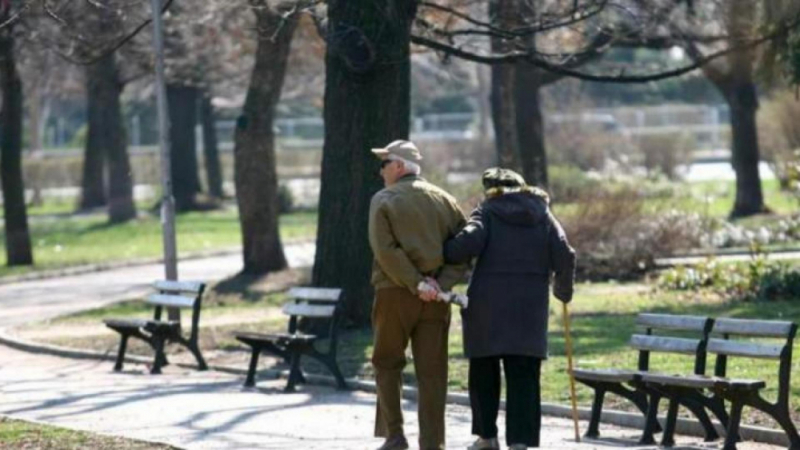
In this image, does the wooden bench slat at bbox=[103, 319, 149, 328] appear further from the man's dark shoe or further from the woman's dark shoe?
the woman's dark shoe

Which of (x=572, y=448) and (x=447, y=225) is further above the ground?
(x=447, y=225)

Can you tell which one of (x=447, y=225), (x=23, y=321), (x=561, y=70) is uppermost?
(x=561, y=70)

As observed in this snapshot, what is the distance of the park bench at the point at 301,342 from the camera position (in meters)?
16.4

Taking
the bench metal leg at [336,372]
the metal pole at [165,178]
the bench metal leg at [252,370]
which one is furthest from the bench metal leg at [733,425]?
the metal pole at [165,178]

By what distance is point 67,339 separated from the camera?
21.5 m

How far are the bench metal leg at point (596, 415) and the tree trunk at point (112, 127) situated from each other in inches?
1027

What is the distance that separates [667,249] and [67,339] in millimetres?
9829

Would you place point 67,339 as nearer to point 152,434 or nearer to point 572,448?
point 152,434

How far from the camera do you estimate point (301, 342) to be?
643 inches

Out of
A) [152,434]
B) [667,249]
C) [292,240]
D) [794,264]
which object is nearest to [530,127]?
[292,240]

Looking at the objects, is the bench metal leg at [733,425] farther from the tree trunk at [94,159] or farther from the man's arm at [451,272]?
the tree trunk at [94,159]

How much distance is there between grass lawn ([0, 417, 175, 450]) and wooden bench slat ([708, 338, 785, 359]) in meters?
3.85

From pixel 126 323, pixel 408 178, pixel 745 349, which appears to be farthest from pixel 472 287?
pixel 126 323

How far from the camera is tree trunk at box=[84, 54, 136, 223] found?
40.4m
